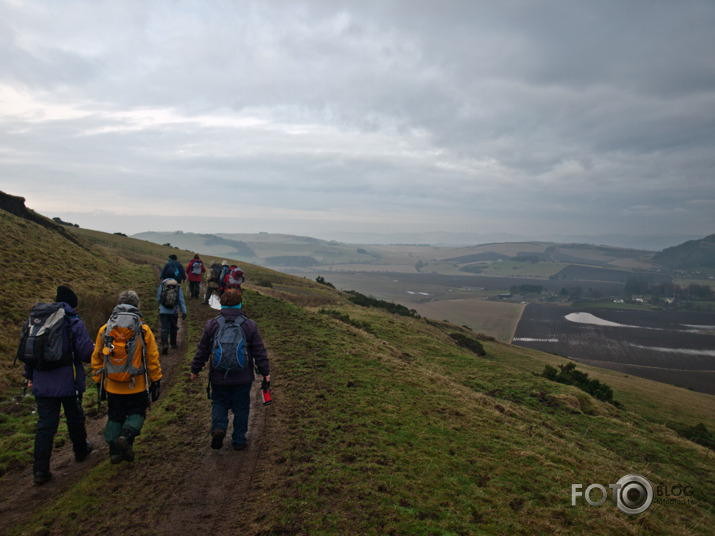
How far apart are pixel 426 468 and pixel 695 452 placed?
15696 millimetres

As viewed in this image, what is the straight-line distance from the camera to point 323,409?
34.7 feet

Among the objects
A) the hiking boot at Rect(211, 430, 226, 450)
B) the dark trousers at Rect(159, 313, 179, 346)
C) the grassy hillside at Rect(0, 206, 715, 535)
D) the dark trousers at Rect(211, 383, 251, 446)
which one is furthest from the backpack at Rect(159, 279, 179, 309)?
the hiking boot at Rect(211, 430, 226, 450)

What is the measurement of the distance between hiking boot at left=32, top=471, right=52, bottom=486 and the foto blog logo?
10.4 meters

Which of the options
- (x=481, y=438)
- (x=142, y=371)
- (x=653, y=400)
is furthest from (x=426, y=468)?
(x=653, y=400)

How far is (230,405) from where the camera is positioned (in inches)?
307

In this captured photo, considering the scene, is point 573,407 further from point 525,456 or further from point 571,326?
point 571,326

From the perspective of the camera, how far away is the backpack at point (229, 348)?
7312 millimetres

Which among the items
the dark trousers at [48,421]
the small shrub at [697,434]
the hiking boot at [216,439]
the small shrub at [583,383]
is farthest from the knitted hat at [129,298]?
the small shrub at [697,434]

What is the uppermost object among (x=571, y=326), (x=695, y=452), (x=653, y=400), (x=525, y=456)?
(x=525, y=456)

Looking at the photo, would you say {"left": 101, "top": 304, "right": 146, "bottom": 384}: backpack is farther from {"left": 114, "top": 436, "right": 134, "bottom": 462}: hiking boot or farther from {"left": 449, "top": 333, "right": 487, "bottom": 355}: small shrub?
{"left": 449, "top": 333, "right": 487, "bottom": 355}: small shrub

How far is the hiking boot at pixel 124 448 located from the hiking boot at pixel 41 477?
130 centimetres

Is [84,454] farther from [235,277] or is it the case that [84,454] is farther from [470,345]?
[470,345]

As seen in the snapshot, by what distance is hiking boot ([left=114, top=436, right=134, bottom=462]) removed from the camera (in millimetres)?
6953

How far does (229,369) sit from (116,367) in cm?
205
